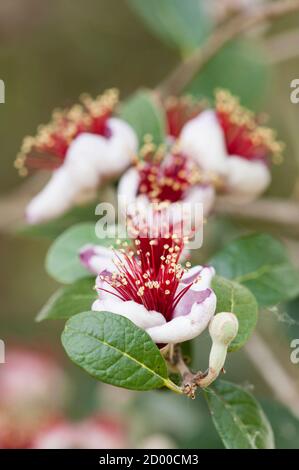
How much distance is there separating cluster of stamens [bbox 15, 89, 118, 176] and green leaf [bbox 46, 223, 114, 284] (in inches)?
6.9

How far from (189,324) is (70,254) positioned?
319 millimetres

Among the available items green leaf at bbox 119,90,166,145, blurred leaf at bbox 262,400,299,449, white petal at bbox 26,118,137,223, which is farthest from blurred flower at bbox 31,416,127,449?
green leaf at bbox 119,90,166,145

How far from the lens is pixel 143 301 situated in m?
0.94

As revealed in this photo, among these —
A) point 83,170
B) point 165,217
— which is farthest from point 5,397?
point 165,217

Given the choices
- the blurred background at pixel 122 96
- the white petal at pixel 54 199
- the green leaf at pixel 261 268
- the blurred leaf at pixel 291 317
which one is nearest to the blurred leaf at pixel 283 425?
the blurred background at pixel 122 96

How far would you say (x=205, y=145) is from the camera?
1270 mm

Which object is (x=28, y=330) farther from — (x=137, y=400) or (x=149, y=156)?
(x=149, y=156)

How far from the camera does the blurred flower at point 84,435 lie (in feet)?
5.25

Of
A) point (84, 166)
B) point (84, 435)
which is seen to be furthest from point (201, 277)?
point (84, 435)

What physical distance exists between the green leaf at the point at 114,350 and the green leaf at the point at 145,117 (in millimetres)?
525

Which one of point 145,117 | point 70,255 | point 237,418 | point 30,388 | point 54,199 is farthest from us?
point 30,388

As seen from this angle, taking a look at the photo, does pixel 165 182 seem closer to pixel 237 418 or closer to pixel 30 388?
pixel 237 418

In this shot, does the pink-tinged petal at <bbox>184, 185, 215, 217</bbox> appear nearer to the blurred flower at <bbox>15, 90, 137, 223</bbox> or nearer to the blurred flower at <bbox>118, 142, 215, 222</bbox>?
the blurred flower at <bbox>118, 142, 215, 222</bbox>

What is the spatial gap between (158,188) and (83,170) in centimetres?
13
